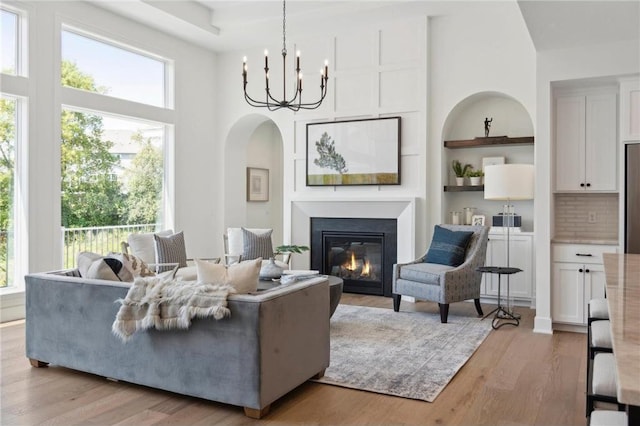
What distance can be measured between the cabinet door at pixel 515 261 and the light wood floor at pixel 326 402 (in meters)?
2.08

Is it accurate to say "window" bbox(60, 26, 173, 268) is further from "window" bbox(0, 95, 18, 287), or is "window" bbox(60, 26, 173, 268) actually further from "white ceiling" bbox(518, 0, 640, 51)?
"white ceiling" bbox(518, 0, 640, 51)

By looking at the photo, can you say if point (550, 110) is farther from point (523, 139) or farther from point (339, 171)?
point (339, 171)

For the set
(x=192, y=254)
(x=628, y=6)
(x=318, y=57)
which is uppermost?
(x=318, y=57)

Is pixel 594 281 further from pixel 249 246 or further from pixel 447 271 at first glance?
pixel 249 246

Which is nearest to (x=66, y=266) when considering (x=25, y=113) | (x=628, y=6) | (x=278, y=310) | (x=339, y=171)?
(x=25, y=113)

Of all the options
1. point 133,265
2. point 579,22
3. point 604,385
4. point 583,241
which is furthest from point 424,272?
point 604,385

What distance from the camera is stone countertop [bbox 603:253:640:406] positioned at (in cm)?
98

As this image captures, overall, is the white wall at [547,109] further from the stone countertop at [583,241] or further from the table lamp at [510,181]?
the table lamp at [510,181]

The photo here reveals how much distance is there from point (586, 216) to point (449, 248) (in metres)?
1.37

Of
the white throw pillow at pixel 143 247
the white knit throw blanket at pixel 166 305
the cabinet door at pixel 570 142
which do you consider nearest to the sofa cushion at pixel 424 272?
the cabinet door at pixel 570 142

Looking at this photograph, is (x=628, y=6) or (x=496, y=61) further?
(x=496, y=61)

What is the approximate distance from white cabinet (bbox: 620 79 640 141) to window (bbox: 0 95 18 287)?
5.70 m

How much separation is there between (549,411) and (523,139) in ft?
12.3

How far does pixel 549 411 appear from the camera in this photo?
2959 millimetres
